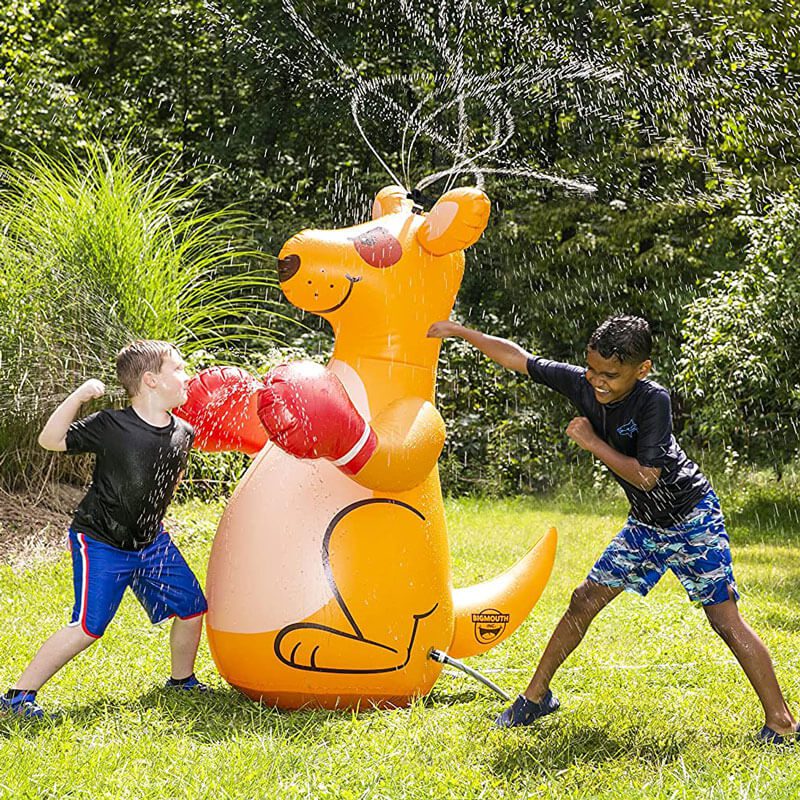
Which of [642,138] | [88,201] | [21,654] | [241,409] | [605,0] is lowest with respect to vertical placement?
[21,654]

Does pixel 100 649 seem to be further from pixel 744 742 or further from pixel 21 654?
pixel 744 742

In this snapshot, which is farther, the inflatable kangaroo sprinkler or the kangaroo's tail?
the kangaroo's tail

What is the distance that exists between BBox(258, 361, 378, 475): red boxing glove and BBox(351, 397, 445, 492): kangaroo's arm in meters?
0.11

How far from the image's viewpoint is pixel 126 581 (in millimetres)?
3668

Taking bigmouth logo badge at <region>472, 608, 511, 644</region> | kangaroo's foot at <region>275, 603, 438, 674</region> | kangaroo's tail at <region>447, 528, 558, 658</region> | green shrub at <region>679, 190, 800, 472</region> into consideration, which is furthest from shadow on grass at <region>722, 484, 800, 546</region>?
kangaroo's foot at <region>275, 603, 438, 674</region>

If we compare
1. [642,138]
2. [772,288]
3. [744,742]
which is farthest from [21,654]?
[642,138]

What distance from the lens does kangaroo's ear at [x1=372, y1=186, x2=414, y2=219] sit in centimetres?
421

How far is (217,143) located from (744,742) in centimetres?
1192

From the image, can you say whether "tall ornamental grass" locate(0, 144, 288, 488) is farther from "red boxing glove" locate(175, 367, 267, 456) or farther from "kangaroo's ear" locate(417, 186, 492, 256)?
"kangaroo's ear" locate(417, 186, 492, 256)

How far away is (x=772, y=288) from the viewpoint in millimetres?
9008

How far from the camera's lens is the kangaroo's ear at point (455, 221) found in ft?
12.6

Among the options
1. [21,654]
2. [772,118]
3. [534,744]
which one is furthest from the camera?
[772,118]

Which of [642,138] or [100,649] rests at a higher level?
[642,138]

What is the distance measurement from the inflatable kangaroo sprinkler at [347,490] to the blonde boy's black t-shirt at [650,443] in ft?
1.82
